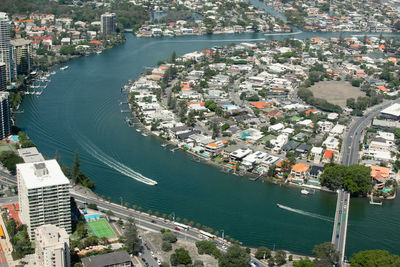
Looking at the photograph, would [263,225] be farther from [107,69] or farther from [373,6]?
[373,6]

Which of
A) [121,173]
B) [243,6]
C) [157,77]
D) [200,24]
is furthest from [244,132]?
[243,6]

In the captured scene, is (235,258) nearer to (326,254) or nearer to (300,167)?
(326,254)

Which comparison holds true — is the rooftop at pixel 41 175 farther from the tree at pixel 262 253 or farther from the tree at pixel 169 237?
the tree at pixel 262 253

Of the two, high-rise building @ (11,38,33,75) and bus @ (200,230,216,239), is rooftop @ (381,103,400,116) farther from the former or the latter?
high-rise building @ (11,38,33,75)

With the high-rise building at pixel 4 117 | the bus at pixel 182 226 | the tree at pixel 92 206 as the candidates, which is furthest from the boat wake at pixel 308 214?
the high-rise building at pixel 4 117

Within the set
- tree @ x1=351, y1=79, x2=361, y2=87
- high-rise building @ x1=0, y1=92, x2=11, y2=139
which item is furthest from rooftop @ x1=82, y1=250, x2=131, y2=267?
tree @ x1=351, y1=79, x2=361, y2=87

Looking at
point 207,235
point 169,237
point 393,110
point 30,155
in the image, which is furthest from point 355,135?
point 30,155
